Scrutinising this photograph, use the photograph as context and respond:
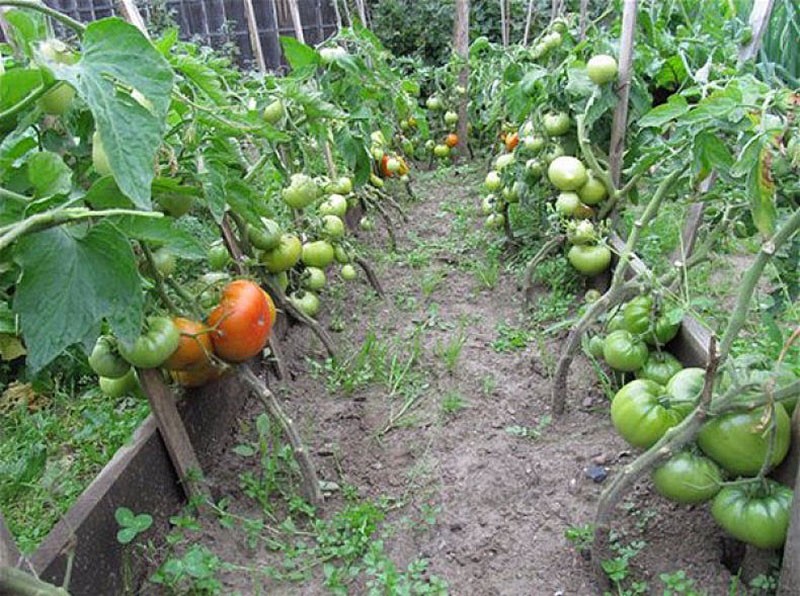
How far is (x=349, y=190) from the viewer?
3010 millimetres

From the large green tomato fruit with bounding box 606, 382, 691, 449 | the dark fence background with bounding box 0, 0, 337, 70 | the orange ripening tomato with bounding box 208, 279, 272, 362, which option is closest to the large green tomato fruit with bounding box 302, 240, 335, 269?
the orange ripening tomato with bounding box 208, 279, 272, 362

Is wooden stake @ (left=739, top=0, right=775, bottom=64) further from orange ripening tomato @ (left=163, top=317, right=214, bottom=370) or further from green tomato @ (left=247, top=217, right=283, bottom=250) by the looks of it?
orange ripening tomato @ (left=163, top=317, right=214, bottom=370)

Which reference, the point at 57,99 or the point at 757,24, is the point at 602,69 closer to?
the point at 757,24

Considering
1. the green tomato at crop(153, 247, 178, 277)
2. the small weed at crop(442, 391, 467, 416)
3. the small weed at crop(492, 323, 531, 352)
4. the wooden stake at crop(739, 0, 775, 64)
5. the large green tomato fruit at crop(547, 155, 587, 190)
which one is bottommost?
the small weed at crop(492, 323, 531, 352)

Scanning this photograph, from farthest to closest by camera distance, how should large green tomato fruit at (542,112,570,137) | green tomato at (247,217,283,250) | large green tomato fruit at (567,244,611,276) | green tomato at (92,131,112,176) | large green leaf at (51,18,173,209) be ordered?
large green tomato fruit at (542,112,570,137) → large green tomato fruit at (567,244,611,276) → green tomato at (247,217,283,250) → green tomato at (92,131,112,176) → large green leaf at (51,18,173,209)

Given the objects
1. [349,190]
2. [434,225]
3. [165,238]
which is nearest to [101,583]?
[165,238]

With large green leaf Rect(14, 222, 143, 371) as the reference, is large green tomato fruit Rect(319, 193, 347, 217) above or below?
below

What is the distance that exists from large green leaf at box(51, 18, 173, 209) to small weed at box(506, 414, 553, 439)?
4.60 ft

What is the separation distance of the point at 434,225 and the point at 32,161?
321 cm

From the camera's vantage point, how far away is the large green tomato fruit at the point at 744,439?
1.23 m

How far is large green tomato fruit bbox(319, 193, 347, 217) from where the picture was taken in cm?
271

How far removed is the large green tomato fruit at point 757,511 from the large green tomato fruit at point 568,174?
1.44 meters

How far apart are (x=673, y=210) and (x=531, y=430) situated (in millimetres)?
1763

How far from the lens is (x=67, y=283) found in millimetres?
968
